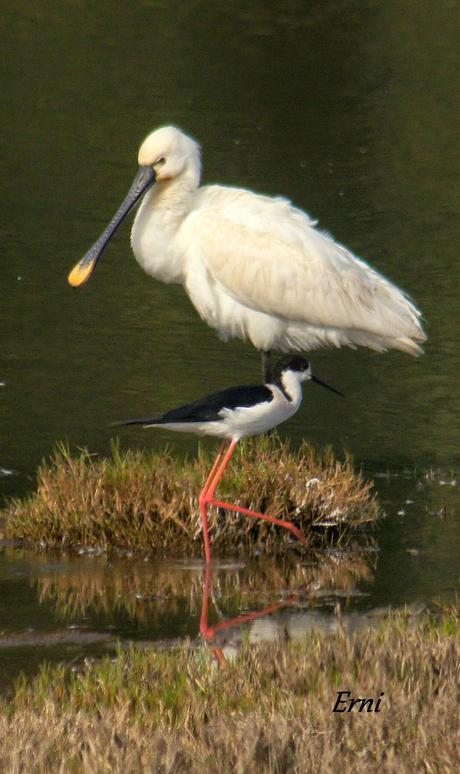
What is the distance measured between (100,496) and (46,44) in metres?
17.7

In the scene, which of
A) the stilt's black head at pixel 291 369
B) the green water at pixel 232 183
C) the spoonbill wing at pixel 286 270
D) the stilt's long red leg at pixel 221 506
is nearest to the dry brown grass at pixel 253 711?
the green water at pixel 232 183

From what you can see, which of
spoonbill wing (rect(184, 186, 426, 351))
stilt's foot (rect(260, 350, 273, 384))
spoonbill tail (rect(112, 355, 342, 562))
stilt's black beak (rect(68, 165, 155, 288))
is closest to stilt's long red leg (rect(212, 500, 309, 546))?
spoonbill tail (rect(112, 355, 342, 562))

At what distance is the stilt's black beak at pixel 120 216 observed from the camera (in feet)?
30.0

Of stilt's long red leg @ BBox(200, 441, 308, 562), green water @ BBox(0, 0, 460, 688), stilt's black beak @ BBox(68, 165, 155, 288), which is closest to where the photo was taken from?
stilt's long red leg @ BBox(200, 441, 308, 562)

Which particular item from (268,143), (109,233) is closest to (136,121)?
(268,143)

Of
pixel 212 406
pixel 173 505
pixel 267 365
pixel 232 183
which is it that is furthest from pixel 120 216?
pixel 232 183

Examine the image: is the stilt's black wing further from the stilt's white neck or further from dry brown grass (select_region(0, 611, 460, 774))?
dry brown grass (select_region(0, 611, 460, 774))

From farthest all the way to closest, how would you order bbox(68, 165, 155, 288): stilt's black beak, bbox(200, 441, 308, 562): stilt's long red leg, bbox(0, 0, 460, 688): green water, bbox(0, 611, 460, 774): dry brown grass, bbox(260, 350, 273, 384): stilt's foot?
bbox(0, 0, 460, 688): green water → bbox(68, 165, 155, 288): stilt's black beak → bbox(260, 350, 273, 384): stilt's foot → bbox(200, 441, 308, 562): stilt's long red leg → bbox(0, 611, 460, 774): dry brown grass

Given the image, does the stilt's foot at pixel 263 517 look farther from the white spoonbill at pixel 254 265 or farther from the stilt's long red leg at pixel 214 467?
the white spoonbill at pixel 254 265

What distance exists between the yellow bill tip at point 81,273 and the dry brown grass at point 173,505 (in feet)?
5.40

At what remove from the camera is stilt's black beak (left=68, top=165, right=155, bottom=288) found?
9141 millimetres

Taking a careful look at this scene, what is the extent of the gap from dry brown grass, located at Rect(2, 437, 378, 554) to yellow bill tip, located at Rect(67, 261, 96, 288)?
1646mm

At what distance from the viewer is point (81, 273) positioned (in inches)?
371

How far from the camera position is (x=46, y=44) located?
24438mm
